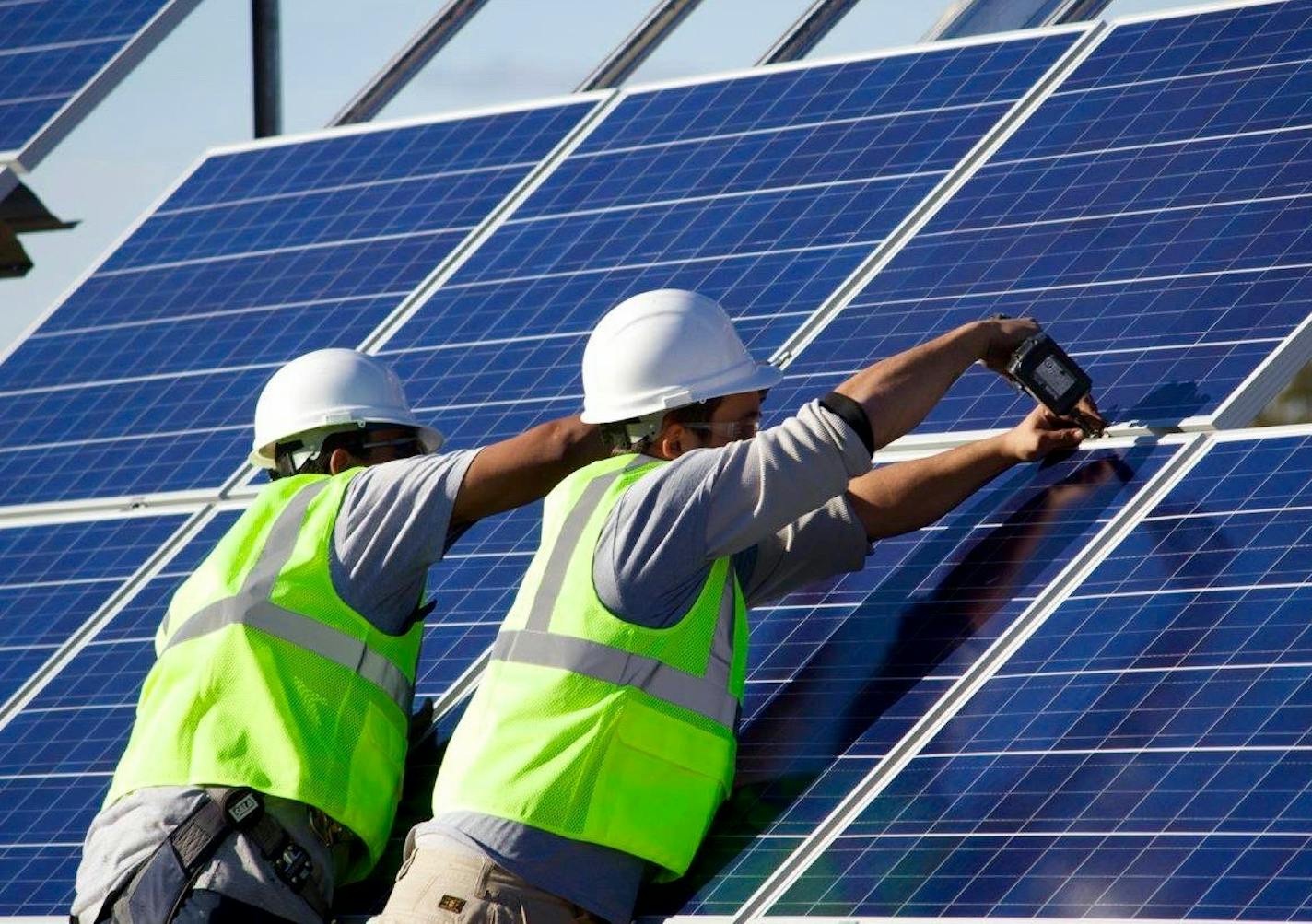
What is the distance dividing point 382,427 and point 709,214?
228 cm

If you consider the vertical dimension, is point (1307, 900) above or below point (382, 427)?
below

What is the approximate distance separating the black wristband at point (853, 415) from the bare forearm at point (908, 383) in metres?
0.04

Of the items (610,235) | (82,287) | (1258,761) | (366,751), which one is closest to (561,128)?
(610,235)

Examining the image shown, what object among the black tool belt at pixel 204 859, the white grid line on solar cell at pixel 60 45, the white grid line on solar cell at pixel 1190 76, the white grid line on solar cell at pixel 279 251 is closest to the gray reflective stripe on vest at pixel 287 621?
the black tool belt at pixel 204 859

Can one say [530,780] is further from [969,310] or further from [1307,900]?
[969,310]

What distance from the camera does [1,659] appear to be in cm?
920

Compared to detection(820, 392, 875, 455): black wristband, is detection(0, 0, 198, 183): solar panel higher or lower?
higher

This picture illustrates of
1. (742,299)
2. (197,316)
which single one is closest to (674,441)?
(742,299)

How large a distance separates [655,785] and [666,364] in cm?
124

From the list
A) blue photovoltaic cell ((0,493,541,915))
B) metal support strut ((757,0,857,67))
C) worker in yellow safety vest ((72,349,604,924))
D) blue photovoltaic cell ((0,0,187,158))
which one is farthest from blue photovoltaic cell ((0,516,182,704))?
metal support strut ((757,0,857,67))

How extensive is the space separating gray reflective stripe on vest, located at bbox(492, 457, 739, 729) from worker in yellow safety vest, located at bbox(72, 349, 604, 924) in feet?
1.62

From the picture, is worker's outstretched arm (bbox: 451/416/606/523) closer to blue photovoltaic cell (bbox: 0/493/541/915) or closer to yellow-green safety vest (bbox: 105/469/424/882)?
yellow-green safety vest (bbox: 105/469/424/882)

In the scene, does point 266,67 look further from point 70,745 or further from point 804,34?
point 70,745

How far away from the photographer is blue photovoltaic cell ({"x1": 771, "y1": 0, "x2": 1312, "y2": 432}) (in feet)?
25.6
